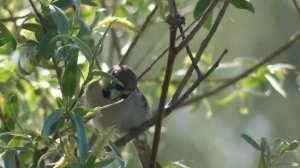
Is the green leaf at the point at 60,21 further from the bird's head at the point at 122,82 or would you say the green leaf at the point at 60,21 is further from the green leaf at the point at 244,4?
the bird's head at the point at 122,82

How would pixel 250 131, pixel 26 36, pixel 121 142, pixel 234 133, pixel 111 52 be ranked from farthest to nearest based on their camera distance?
pixel 234 133
pixel 250 131
pixel 111 52
pixel 121 142
pixel 26 36

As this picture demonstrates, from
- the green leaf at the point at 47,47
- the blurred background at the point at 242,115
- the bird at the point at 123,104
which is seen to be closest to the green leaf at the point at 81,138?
the green leaf at the point at 47,47

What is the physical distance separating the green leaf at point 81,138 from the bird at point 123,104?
4.26 ft

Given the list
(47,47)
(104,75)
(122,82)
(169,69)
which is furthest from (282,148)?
(122,82)

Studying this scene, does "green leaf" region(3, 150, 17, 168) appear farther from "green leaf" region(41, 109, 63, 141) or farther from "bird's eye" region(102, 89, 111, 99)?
"bird's eye" region(102, 89, 111, 99)

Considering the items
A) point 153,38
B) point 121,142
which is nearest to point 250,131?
point 153,38

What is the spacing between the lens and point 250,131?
6.11m

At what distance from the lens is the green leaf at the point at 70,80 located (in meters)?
1.94

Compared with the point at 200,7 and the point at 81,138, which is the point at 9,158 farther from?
the point at 200,7

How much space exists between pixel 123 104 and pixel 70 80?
1.96 m

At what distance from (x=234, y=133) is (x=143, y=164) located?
343cm

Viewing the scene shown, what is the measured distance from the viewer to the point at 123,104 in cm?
392

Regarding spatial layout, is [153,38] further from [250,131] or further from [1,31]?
[1,31]

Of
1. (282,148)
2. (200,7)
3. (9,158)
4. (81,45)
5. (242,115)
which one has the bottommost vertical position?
(242,115)
